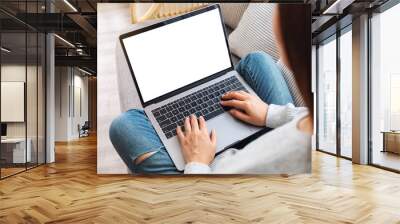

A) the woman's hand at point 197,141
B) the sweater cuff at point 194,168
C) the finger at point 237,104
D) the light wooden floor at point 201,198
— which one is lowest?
the light wooden floor at point 201,198

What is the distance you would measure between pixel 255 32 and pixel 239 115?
141 cm

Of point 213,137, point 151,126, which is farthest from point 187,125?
point 151,126

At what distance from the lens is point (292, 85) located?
21.5 ft

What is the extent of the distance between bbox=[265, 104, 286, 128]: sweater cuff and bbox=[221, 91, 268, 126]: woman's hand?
0.07 m

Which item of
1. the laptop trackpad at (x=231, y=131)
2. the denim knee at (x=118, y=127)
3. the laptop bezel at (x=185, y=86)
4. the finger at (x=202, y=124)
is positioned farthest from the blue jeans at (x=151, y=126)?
the finger at (x=202, y=124)

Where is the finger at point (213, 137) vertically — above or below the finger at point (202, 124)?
below

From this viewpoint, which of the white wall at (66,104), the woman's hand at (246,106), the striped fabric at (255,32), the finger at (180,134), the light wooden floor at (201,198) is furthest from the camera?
the white wall at (66,104)

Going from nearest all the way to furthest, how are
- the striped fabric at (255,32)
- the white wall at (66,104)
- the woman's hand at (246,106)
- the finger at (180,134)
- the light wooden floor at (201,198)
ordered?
the light wooden floor at (201,198)
the finger at (180,134)
the woman's hand at (246,106)
the striped fabric at (255,32)
the white wall at (66,104)

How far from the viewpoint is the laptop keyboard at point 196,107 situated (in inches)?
243

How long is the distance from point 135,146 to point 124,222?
2.52 meters

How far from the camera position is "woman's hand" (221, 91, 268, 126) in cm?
626

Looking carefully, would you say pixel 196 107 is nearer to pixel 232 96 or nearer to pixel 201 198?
pixel 232 96

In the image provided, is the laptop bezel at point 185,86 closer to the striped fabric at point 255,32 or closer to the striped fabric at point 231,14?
the striped fabric at point 231,14

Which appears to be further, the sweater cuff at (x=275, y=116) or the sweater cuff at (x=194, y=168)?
the sweater cuff at (x=275, y=116)
